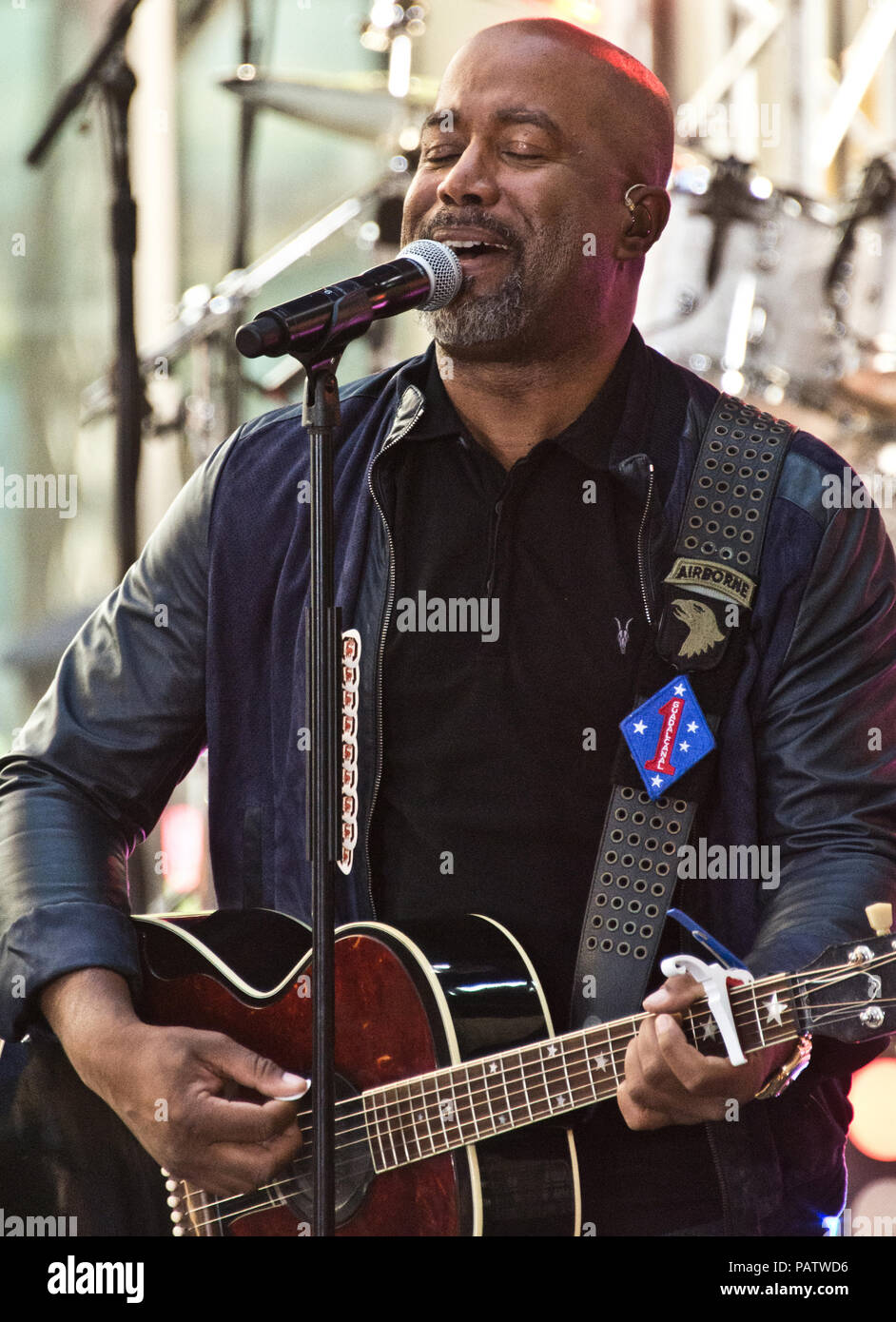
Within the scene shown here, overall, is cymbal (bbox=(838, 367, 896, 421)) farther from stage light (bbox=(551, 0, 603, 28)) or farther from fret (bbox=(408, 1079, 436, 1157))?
fret (bbox=(408, 1079, 436, 1157))

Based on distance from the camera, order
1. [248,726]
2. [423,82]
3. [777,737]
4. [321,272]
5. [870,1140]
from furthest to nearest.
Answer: [321,272]
[423,82]
[870,1140]
[248,726]
[777,737]

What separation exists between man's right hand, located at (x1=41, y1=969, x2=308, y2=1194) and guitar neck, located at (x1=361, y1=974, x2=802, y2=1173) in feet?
0.45

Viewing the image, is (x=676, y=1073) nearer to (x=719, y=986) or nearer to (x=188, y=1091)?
(x=719, y=986)

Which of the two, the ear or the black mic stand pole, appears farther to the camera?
the ear

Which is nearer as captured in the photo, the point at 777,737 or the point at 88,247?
the point at 777,737

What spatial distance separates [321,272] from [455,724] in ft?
8.40

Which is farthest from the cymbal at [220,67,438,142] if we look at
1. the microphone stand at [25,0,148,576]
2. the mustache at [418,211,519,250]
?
the mustache at [418,211,519,250]

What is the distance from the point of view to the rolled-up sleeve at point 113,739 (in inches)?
87.8

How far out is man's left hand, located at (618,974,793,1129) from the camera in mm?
1850

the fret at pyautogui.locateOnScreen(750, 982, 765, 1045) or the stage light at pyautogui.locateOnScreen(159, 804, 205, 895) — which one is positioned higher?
the fret at pyautogui.locateOnScreen(750, 982, 765, 1045)

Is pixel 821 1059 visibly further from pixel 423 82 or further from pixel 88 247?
pixel 88 247

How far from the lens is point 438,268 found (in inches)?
70.7
